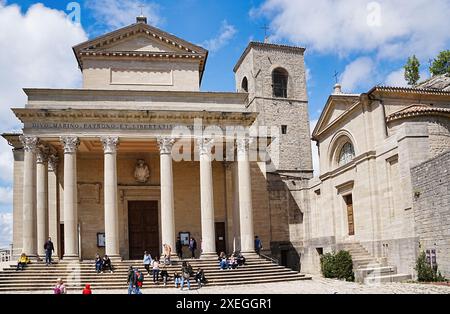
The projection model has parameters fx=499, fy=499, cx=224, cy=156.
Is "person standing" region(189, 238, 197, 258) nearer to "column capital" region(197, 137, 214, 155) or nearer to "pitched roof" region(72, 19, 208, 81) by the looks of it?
"column capital" region(197, 137, 214, 155)

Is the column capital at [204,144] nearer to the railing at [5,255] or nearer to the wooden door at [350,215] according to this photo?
the wooden door at [350,215]

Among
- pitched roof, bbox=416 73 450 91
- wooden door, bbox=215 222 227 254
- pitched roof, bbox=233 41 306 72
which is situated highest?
→ pitched roof, bbox=233 41 306 72

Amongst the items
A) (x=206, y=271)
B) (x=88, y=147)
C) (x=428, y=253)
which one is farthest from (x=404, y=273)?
(x=88, y=147)

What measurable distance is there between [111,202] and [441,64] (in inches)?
1539

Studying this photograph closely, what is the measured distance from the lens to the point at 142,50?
29.8 meters

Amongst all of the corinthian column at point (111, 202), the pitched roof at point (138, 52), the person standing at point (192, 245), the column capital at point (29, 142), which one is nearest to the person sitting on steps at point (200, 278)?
the corinthian column at point (111, 202)

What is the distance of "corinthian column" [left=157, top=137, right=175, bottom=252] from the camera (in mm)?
25172

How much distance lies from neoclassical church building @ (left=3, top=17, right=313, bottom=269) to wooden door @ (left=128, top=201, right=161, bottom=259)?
62 millimetres

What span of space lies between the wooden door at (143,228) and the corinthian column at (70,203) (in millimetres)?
5888

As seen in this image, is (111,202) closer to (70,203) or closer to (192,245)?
(70,203)

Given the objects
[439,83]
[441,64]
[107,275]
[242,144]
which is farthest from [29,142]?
[441,64]

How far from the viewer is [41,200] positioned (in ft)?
84.7

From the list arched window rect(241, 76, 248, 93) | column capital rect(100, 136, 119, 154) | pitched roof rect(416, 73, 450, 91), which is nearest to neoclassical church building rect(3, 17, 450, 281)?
column capital rect(100, 136, 119, 154)
